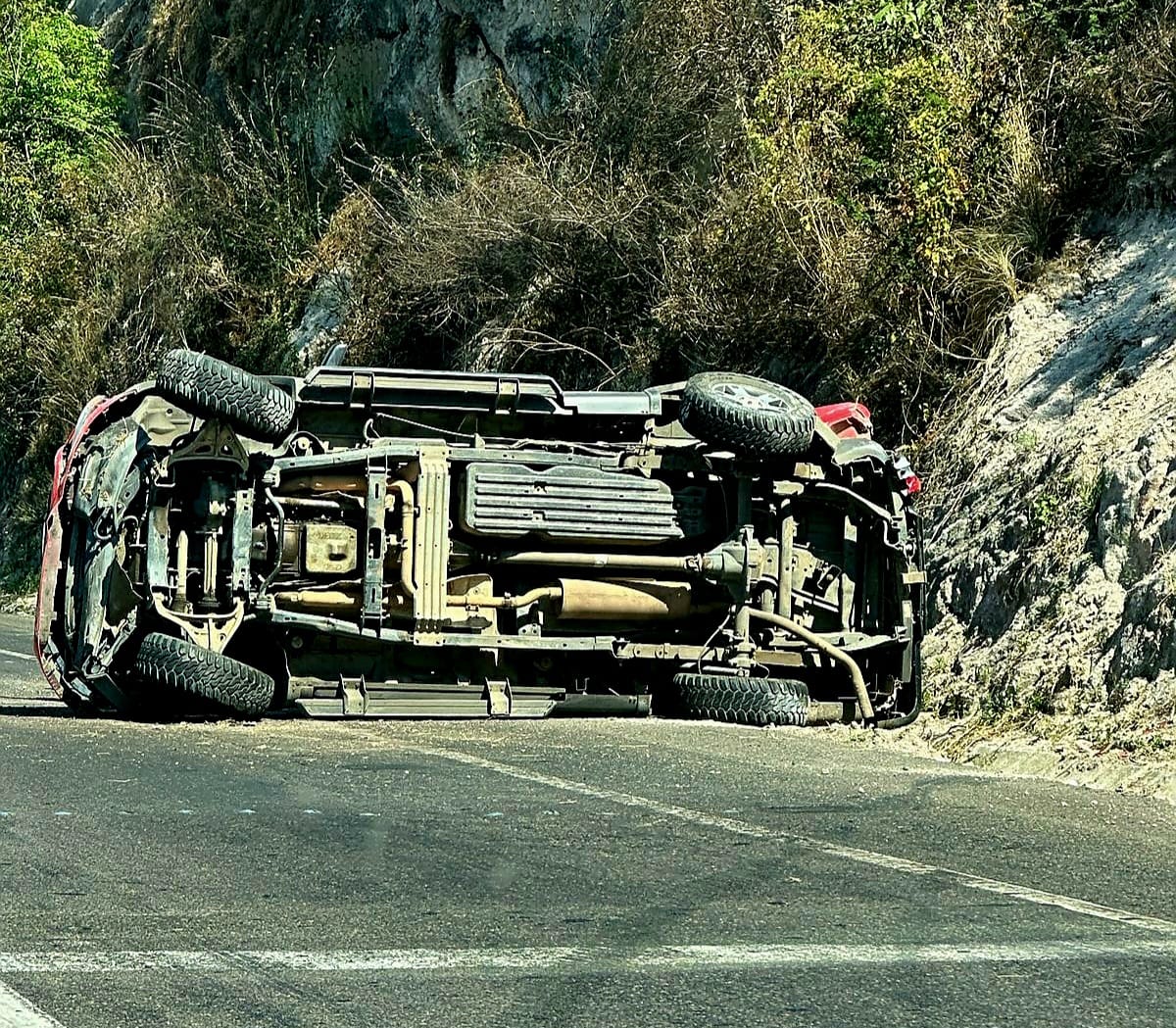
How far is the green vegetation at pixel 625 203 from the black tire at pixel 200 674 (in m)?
6.72

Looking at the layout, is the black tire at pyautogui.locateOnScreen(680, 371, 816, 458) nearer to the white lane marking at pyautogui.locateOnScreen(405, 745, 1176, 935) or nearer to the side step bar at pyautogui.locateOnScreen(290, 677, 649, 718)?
the side step bar at pyautogui.locateOnScreen(290, 677, 649, 718)

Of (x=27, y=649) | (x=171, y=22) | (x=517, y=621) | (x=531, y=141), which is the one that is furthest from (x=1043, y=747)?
(x=171, y=22)

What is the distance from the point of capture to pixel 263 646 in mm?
10844

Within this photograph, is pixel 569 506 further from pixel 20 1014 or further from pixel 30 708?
pixel 20 1014

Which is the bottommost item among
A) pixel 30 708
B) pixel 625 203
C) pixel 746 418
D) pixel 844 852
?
pixel 844 852

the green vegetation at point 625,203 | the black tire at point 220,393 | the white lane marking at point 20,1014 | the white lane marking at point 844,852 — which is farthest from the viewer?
the green vegetation at point 625,203

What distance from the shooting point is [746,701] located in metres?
10.6

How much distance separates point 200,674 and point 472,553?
5.83ft

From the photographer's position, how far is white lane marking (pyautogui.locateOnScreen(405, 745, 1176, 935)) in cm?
561

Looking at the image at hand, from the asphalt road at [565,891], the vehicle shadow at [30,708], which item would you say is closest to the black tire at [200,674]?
the asphalt road at [565,891]

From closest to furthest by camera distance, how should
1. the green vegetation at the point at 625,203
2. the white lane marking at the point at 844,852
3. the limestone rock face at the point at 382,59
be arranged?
1. the white lane marking at the point at 844,852
2. the green vegetation at the point at 625,203
3. the limestone rock face at the point at 382,59

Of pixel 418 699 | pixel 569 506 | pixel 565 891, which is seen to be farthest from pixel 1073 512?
pixel 565 891

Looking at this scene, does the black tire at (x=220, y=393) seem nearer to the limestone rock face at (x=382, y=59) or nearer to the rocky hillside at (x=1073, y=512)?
the rocky hillside at (x=1073, y=512)

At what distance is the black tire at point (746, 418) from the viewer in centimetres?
1063
